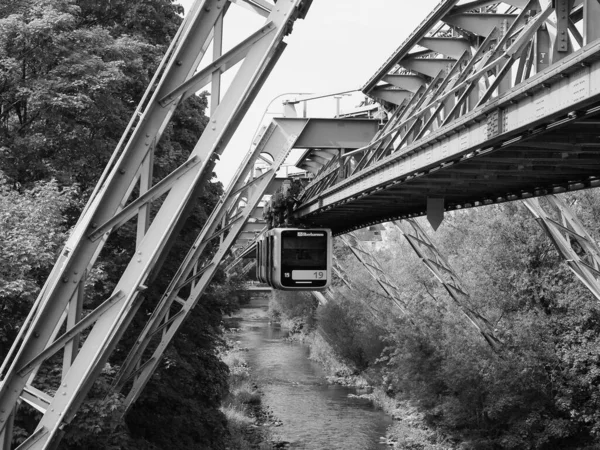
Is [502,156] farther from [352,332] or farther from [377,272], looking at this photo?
[352,332]

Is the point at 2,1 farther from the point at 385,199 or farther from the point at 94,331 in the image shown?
the point at 94,331

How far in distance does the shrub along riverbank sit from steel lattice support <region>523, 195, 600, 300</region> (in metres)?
3.08

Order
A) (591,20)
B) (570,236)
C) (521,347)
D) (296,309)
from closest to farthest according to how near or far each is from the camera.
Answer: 1. (591,20)
2. (570,236)
3. (521,347)
4. (296,309)

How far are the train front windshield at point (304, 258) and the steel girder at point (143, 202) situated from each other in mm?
11995

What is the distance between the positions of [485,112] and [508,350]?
15.5 meters

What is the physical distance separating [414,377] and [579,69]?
73.3 ft

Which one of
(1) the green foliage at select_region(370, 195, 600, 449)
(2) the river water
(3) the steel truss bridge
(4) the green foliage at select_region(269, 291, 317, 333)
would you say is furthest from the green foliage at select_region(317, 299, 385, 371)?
(3) the steel truss bridge

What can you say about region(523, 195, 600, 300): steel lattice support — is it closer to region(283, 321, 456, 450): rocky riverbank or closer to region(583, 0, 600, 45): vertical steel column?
region(583, 0, 600, 45): vertical steel column

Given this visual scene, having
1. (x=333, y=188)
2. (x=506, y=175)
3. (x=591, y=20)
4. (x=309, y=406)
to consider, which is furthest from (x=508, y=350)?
(x=591, y=20)

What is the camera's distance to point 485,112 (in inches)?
311

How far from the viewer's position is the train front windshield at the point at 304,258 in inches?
723

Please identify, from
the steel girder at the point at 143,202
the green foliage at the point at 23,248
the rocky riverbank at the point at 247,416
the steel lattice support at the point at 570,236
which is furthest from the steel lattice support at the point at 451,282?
the steel girder at the point at 143,202

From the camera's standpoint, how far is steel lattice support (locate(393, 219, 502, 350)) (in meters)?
22.5

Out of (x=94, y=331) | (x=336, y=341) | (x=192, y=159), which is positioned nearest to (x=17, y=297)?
(x=94, y=331)
